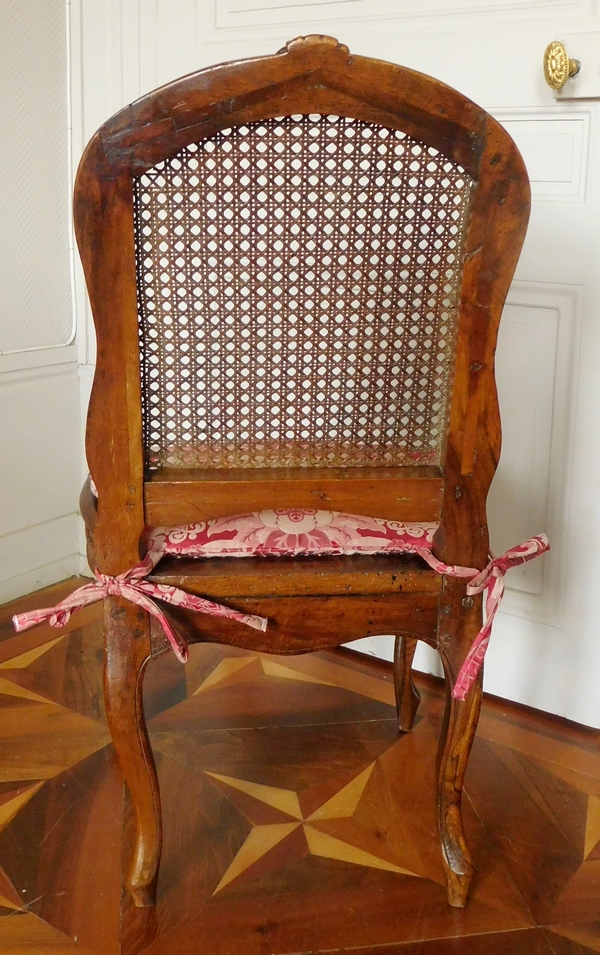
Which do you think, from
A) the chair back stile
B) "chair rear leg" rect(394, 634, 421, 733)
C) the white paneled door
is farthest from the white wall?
the chair back stile

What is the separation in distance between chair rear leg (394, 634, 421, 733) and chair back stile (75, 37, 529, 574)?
0.50 m

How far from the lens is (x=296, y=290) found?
0.84 metres

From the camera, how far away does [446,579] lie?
3.12ft

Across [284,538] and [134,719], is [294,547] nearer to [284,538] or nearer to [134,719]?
[284,538]

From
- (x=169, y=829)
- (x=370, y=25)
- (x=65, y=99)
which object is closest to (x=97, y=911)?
(x=169, y=829)

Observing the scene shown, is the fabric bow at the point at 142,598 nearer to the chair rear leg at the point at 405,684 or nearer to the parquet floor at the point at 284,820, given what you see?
the parquet floor at the point at 284,820

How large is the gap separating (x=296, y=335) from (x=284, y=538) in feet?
0.79

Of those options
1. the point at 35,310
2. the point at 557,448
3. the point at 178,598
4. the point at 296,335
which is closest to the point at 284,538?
the point at 178,598

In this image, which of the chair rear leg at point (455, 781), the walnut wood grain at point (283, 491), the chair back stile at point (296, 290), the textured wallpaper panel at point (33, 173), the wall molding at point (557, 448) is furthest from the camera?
the textured wallpaper panel at point (33, 173)

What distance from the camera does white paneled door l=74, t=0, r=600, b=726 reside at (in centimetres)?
134

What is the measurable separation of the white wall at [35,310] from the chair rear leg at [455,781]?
121cm

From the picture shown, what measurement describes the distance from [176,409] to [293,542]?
0.21 m

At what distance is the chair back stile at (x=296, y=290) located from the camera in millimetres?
748

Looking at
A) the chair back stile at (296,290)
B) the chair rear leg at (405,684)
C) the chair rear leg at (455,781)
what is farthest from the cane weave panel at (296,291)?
the chair rear leg at (405,684)
